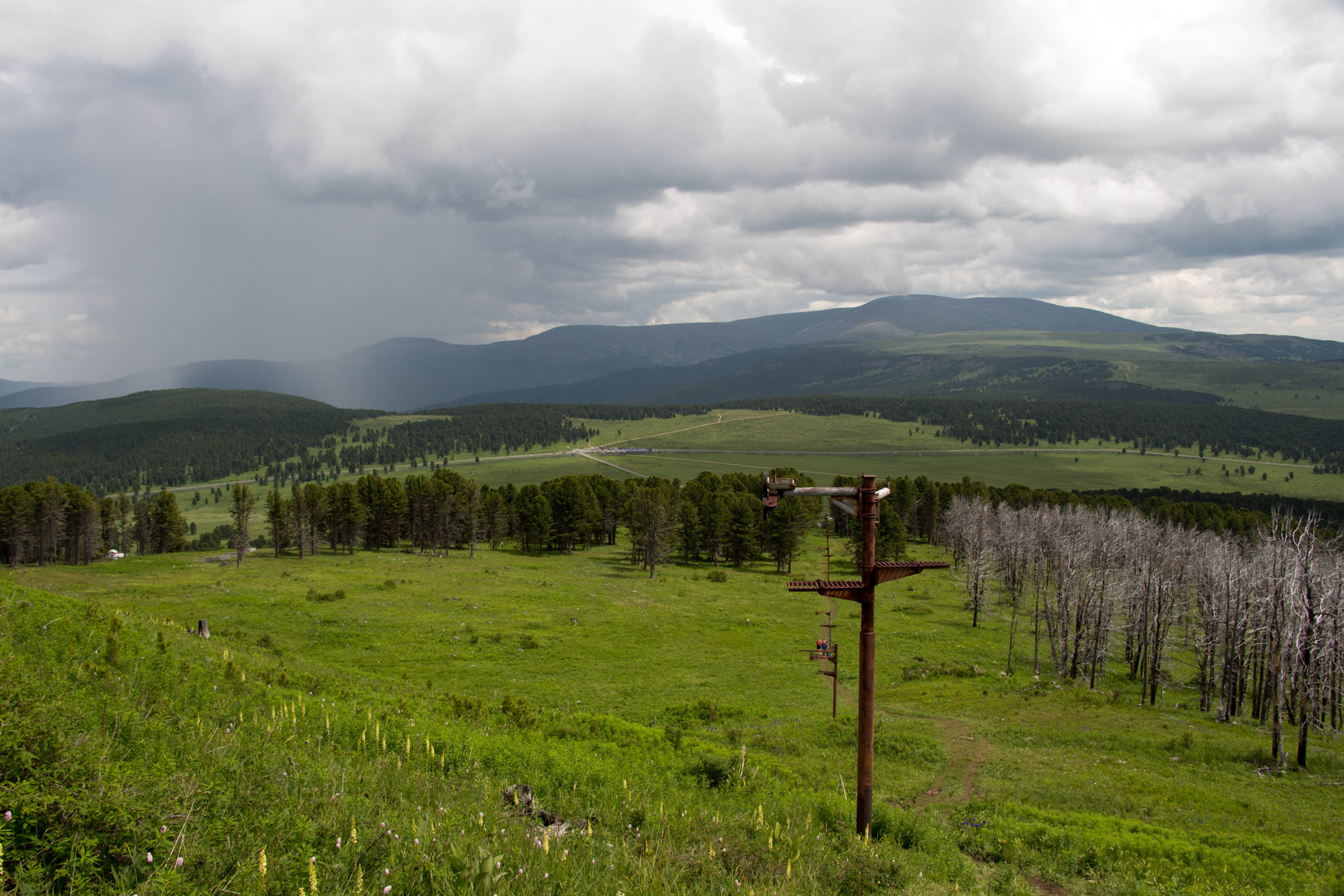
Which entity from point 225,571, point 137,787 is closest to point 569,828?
point 137,787

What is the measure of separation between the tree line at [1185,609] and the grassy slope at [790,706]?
2995mm

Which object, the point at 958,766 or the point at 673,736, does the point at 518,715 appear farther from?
the point at 958,766

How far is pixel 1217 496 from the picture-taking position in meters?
187

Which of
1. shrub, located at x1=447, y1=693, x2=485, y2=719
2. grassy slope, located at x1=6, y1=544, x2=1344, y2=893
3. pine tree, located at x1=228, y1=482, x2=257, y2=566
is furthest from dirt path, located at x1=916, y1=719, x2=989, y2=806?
→ pine tree, located at x1=228, y1=482, x2=257, y2=566

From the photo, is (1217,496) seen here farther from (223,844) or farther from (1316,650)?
(223,844)

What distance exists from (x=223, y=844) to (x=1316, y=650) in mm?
57166

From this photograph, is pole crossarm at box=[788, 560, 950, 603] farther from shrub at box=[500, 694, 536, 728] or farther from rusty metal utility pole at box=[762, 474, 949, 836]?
shrub at box=[500, 694, 536, 728]

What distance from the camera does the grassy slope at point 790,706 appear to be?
17.8 meters

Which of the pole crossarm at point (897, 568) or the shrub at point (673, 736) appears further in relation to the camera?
the shrub at point (673, 736)

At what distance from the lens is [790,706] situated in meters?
36.6

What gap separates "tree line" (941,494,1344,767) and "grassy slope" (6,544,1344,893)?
9.83ft

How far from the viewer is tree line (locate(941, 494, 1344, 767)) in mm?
37344

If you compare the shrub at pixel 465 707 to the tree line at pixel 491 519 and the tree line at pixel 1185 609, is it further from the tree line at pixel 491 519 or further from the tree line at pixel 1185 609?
the tree line at pixel 491 519

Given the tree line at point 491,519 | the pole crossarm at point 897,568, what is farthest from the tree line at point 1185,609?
the pole crossarm at point 897,568
